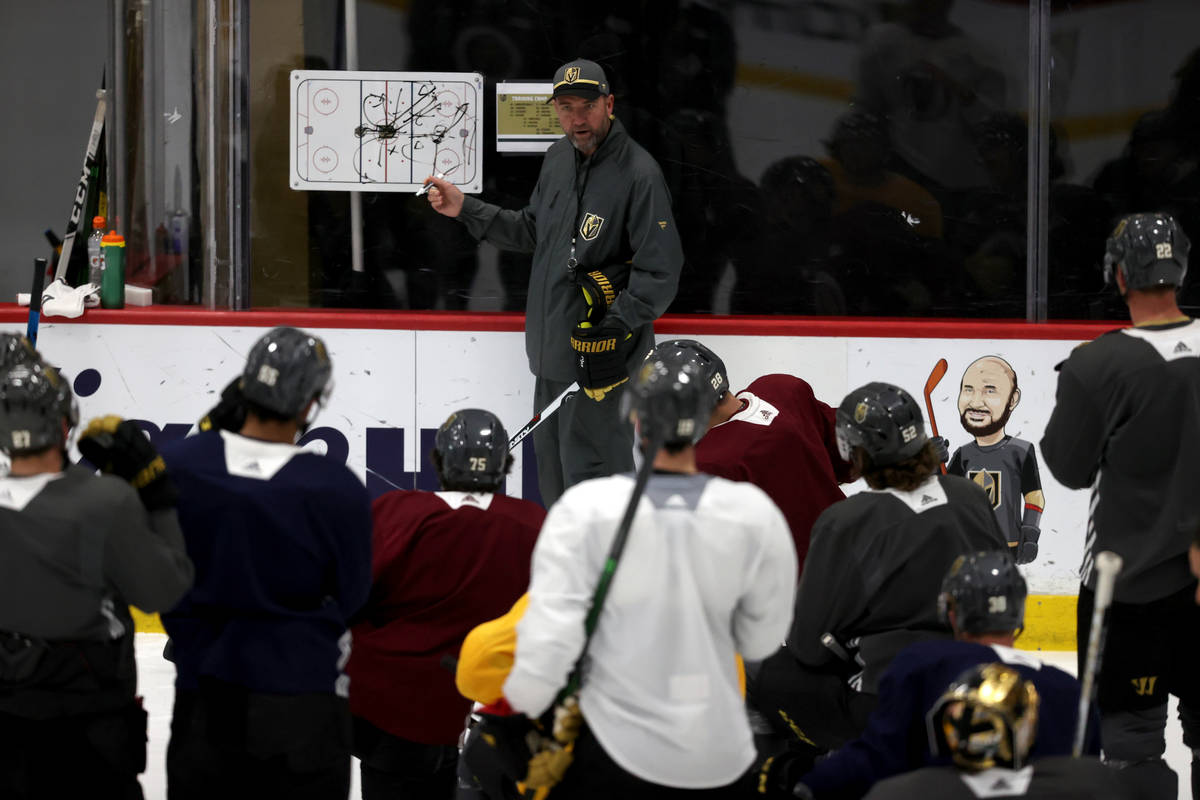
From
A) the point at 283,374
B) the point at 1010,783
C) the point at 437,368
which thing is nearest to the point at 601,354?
the point at 437,368

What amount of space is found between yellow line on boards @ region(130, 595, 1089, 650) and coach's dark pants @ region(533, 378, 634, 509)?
5.04 feet

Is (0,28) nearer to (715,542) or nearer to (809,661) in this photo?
(809,661)

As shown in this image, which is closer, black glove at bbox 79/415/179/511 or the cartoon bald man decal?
black glove at bbox 79/415/179/511

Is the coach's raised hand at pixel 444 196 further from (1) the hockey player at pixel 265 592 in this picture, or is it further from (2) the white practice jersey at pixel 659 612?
(2) the white practice jersey at pixel 659 612

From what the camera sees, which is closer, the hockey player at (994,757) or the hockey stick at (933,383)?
the hockey player at (994,757)

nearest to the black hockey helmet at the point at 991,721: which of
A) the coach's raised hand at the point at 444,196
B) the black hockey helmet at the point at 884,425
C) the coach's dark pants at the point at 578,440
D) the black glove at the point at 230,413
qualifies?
the black hockey helmet at the point at 884,425

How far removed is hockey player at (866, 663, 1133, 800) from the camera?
2.46 m

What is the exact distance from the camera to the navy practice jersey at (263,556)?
9.60ft

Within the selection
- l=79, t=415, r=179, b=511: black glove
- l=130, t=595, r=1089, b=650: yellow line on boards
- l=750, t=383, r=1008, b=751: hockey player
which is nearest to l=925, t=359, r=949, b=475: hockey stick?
l=130, t=595, r=1089, b=650: yellow line on boards

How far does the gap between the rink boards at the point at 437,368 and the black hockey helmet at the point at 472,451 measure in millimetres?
2426

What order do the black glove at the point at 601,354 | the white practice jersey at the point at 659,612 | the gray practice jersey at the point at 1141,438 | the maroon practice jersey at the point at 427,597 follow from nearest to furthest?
the white practice jersey at the point at 659,612 < the maroon practice jersey at the point at 427,597 < the gray practice jersey at the point at 1141,438 < the black glove at the point at 601,354

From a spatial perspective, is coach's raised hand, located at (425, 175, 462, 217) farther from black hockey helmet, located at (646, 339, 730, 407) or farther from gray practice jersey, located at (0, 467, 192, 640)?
gray practice jersey, located at (0, 467, 192, 640)

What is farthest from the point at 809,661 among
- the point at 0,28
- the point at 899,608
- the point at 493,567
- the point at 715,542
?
the point at 0,28

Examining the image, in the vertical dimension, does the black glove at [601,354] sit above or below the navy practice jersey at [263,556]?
above
